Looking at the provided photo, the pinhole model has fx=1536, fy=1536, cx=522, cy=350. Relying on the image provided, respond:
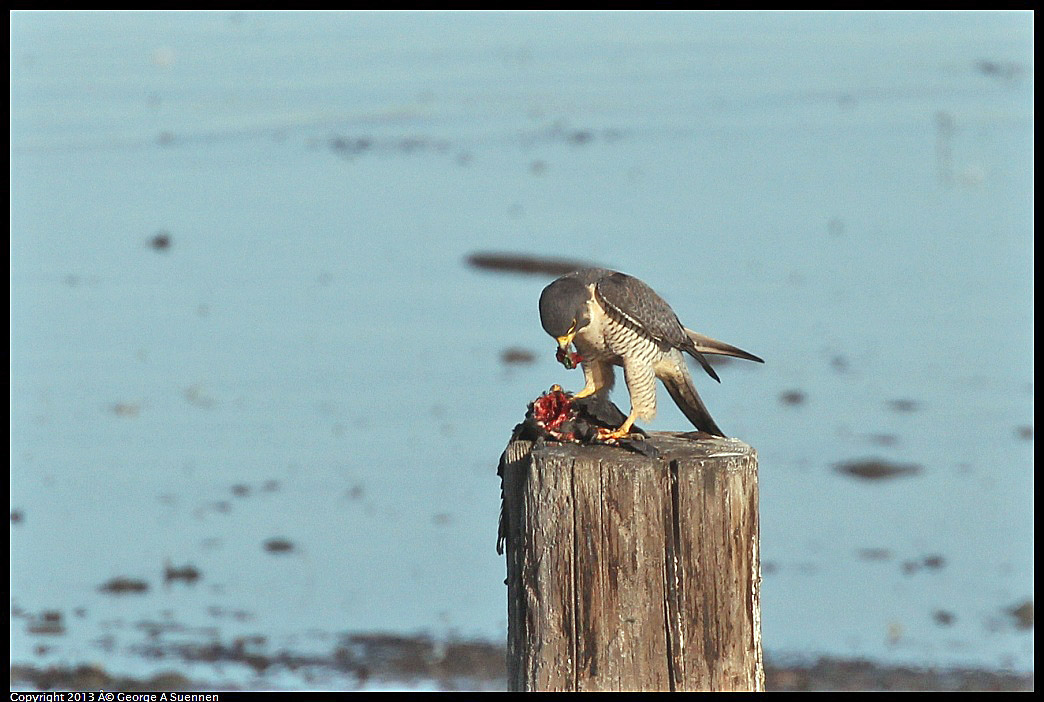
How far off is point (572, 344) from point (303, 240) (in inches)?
321

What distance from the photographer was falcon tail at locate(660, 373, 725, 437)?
4094 mm

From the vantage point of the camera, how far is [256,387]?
9164 mm

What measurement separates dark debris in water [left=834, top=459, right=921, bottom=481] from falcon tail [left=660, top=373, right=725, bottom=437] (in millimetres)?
3808

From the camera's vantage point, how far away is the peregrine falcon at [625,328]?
13.0ft

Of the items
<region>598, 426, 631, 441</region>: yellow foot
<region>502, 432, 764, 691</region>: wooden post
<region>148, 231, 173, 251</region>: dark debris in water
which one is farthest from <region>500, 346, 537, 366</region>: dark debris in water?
<region>502, 432, 764, 691</region>: wooden post

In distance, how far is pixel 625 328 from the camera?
4.06 metres

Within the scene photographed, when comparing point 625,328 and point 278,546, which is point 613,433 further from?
point 278,546

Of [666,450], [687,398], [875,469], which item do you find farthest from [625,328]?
[875,469]

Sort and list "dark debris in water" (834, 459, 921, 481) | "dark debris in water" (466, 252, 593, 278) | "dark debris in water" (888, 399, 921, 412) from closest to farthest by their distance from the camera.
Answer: "dark debris in water" (834, 459, 921, 481)
"dark debris in water" (888, 399, 921, 412)
"dark debris in water" (466, 252, 593, 278)

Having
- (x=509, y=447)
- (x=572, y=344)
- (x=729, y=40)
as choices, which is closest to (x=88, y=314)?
(x=572, y=344)

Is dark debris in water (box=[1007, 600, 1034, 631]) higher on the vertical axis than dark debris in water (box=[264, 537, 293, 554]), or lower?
lower

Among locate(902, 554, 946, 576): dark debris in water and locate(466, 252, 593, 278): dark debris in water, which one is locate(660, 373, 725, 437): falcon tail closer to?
locate(902, 554, 946, 576): dark debris in water

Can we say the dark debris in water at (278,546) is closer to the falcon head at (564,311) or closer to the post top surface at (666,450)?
the falcon head at (564,311)

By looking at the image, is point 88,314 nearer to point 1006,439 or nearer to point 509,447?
point 1006,439
